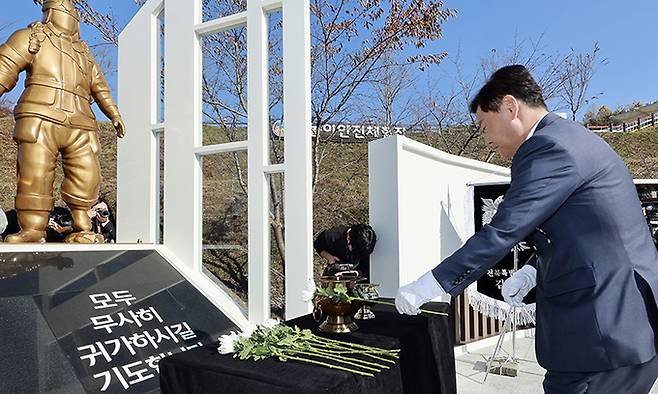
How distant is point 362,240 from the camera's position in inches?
129

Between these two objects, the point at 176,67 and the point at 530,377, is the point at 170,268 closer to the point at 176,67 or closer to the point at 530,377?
the point at 176,67

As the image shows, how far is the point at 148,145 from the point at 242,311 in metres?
1.68

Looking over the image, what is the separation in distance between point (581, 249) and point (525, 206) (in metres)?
0.20

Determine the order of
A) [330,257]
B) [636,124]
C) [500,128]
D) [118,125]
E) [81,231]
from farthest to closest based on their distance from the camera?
[636,124] → [118,125] → [81,231] → [330,257] → [500,128]

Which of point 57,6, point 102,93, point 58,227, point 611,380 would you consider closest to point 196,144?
point 102,93

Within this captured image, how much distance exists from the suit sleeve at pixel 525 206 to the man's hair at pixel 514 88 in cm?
20

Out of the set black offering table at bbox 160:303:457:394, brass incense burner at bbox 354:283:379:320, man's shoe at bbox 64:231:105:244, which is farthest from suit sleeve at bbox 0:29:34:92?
brass incense burner at bbox 354:283:379:320

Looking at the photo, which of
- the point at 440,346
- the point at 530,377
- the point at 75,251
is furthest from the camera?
the point at 530,377

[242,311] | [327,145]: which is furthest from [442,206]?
[327,145]

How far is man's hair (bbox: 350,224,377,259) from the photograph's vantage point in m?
3.29

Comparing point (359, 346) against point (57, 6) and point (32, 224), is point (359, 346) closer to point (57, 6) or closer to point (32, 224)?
point (32, 224)

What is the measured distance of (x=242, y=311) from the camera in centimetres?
349

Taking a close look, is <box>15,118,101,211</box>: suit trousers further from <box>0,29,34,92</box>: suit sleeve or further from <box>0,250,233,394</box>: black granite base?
<box>0,250,233,394</box>: black granite base

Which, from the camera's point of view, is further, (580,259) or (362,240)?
(362,240)
